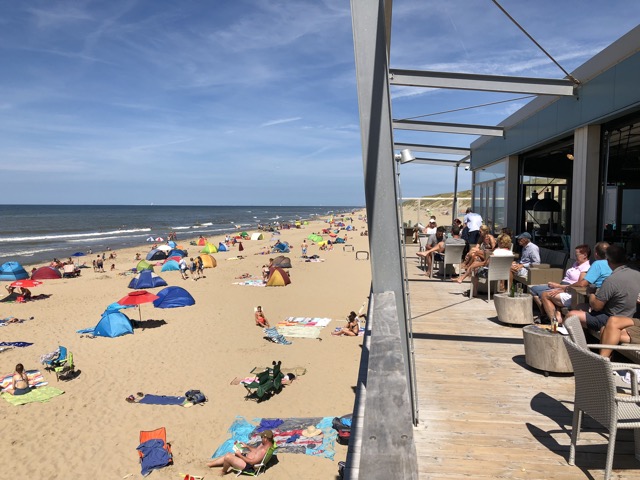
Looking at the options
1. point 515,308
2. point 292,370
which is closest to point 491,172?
point 292,370

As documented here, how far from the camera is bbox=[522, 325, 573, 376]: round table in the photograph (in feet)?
13.0

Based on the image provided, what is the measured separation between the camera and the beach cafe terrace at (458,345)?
5.25 feet

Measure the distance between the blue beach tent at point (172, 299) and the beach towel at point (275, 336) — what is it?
14.1 feet

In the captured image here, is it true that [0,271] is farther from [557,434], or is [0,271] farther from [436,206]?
[436,206]

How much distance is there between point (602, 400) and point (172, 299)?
44.5ft

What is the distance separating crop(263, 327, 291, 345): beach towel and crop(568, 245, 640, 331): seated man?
300 inches

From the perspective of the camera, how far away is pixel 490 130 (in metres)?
11.2

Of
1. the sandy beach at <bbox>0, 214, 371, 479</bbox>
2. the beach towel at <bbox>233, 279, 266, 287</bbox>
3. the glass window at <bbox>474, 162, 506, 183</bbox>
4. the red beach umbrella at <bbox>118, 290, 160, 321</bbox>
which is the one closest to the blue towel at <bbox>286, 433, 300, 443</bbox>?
the sandy beach at <bbox>0, 214, 371, 479</bbox>

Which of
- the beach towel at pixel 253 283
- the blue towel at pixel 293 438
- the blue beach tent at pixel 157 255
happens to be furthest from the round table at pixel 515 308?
the blue beach tent at pixel 157 255

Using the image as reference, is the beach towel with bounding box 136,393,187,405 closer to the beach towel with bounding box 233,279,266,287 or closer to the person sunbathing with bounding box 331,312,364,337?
the person sunbathing with bounding box 331,312,364,337

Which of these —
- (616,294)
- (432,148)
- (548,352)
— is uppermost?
(432,148)

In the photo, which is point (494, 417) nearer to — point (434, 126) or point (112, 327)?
point (434, 126)

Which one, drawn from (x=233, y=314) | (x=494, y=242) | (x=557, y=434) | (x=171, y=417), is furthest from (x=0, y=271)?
(x=557, y=434)

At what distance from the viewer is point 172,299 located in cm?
1459
